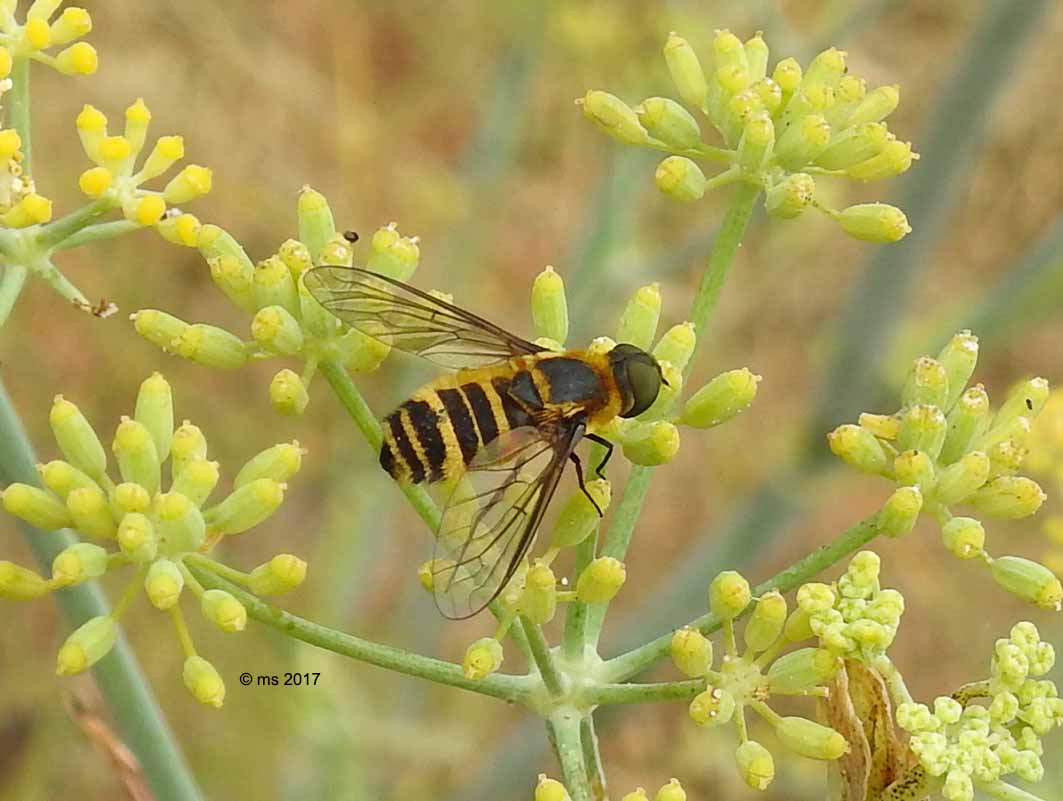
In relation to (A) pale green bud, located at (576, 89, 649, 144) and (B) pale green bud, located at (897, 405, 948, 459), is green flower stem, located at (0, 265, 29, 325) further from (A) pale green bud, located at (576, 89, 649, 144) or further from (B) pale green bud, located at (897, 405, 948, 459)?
(B) pale green bud, located at (897, 405, 948, 459)

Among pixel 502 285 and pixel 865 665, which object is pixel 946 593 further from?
pixel 865 665

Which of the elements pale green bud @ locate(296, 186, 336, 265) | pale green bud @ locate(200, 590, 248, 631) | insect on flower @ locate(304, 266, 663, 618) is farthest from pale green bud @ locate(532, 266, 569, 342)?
pale green bud @ locate(200, 590, 248, 631)

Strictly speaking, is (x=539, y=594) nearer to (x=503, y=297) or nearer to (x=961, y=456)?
(x=961, y=456)

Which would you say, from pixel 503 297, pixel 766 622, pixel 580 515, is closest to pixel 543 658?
pixel 580 515

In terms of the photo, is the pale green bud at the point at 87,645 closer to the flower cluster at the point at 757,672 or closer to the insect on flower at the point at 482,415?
the insect on flower at the point at 482,415

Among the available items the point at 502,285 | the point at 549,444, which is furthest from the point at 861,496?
the point at 549,444

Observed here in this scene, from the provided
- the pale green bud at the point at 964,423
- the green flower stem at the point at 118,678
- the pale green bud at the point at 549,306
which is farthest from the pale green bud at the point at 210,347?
the pale green bud at the point at 964,423
